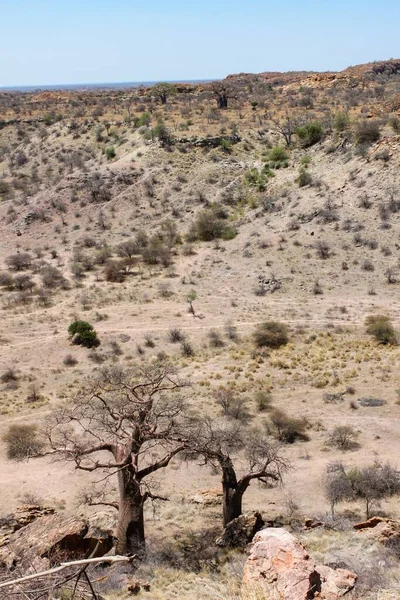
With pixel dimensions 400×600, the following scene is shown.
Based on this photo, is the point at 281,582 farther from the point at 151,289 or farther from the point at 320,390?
the point at 151,289

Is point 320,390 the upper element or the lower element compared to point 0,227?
lower

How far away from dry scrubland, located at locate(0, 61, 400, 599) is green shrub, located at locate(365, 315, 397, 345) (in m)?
0.39

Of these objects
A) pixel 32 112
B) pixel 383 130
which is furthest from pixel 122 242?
pixel 32 112

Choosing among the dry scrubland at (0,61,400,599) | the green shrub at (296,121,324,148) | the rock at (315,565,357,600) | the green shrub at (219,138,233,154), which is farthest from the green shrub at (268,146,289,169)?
the rock at (315,565,357,600)

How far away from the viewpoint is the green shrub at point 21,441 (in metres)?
16.4

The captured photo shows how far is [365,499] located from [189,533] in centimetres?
453

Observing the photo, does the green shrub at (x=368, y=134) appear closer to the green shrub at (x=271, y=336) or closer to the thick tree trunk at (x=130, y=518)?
the green shrub at (x=271, y=336)

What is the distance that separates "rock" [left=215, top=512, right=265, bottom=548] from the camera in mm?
11039

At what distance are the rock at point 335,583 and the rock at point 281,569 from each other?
16 cm

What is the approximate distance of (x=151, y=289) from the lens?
97.4 ft

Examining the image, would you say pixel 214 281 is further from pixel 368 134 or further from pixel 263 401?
pixel 368 134

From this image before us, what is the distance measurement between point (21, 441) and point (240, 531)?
27.8 feet

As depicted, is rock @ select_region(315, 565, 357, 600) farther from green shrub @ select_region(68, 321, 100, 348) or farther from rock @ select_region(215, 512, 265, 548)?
green shrub @ select_region(68, 321, 100, 348)

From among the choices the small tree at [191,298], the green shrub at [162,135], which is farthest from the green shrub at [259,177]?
the small tree at [191,298]
